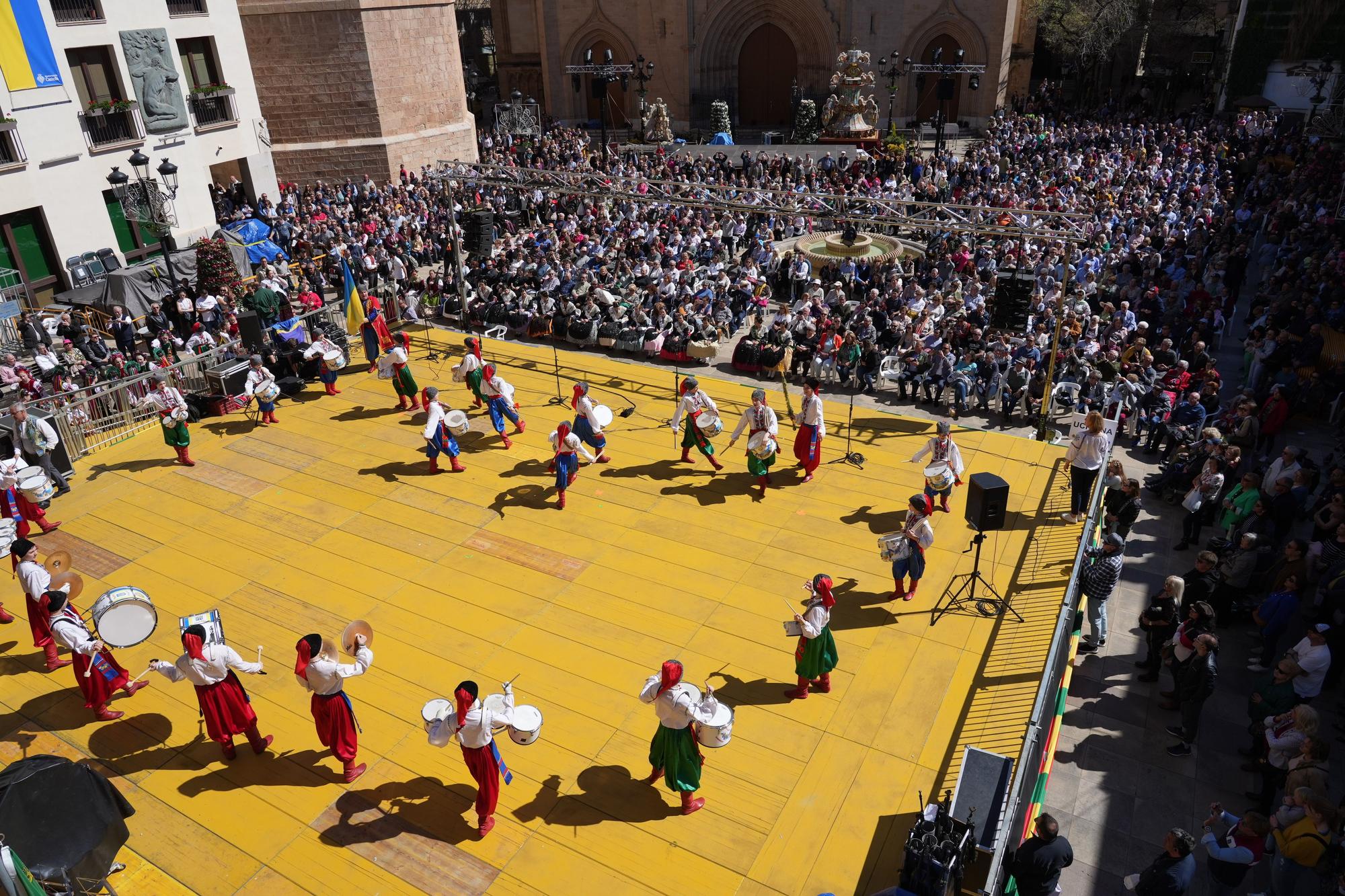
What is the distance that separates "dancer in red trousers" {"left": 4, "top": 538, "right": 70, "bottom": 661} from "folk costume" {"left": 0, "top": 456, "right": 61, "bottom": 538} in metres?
2.46

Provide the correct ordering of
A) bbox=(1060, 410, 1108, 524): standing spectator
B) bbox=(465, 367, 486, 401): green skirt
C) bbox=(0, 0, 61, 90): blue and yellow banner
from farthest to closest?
bbox=(0, 0, 61, 90): blue and yellow banner, bbox=(465, 367, 486, 401): green skirt, bbox=(1060, 410, 1108, 524): standing spectator

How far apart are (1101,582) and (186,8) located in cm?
2859

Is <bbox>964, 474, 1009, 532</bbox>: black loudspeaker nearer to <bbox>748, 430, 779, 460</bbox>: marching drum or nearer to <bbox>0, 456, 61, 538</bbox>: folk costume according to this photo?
<bbox>748, 430, 779, 460</bbox>: marching drum

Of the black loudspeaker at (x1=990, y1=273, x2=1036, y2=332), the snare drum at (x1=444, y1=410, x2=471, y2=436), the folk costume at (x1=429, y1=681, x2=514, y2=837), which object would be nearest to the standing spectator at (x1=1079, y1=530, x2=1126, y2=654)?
the black loudspeaker at (x1=990, y1=273, x2=1036, y2=332)

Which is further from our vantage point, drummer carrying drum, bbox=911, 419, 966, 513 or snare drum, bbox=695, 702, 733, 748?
drummer carrying drum, bbox=911, 419, 966, 513

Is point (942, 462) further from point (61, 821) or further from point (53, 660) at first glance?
point (53, 660)

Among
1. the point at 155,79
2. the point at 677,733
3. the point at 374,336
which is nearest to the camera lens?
the point at 677,733

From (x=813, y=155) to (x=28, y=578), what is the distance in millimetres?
33412

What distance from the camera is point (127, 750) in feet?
28.3

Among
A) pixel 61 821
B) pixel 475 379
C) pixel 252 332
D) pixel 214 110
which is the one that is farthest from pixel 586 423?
pixel 214 110

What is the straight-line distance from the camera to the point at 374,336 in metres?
16.6

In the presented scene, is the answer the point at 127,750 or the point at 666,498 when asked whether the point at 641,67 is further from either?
the point at 127,750

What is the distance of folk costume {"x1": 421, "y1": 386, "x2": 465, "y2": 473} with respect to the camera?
1276 cm

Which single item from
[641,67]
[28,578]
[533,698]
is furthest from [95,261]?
[641,67]
